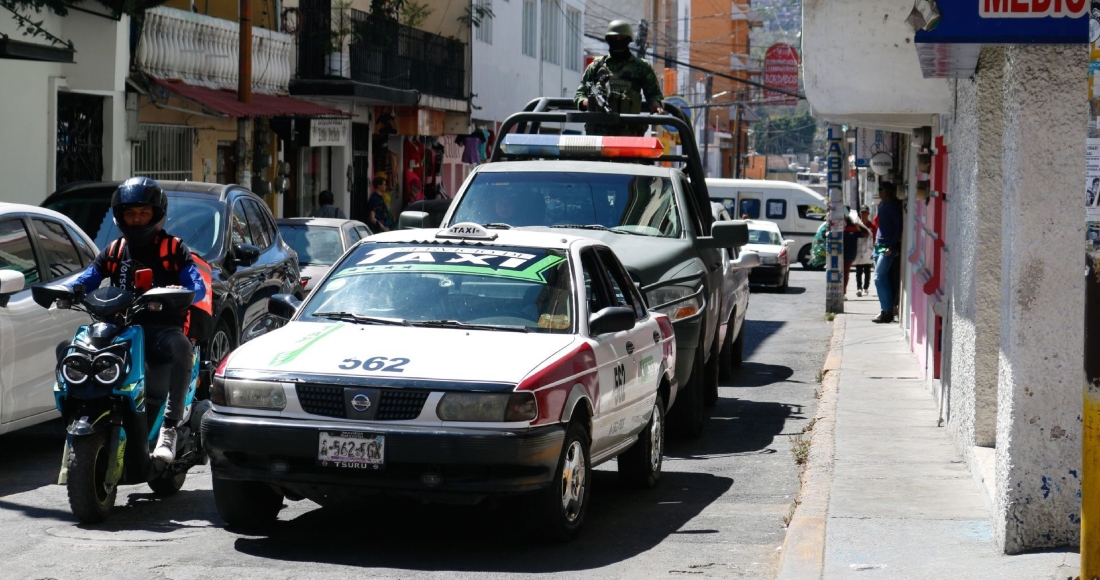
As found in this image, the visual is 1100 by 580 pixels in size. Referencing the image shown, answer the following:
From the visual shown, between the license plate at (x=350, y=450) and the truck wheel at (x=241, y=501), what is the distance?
2.11 ft

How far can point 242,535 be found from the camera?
24.8ft

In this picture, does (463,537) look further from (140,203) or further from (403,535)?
(140,203)

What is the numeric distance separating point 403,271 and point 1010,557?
3.38 meters

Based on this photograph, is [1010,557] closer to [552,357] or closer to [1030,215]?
[1030,215]

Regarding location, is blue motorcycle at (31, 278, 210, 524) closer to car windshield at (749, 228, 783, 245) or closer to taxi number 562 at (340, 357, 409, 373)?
taxi number 562 at (340, 357, 409, 373)

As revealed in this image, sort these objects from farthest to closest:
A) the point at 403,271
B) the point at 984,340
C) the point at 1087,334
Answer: the point at 984,340
the point at 403,271
the point at 1087,334

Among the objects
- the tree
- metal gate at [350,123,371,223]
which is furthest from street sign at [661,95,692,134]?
the tree

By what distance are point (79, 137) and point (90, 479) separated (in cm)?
1382

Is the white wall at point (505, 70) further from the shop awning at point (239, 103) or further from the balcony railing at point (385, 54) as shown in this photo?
Result: the shop awning at point (239, 103)

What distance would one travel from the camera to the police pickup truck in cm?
1103

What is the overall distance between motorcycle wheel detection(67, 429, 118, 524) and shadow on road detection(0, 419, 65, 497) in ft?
4.08

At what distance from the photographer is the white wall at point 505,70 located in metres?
41.2

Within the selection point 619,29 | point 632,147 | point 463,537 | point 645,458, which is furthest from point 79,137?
point 463,537

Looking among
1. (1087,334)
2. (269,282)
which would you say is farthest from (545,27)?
(1087,334)
